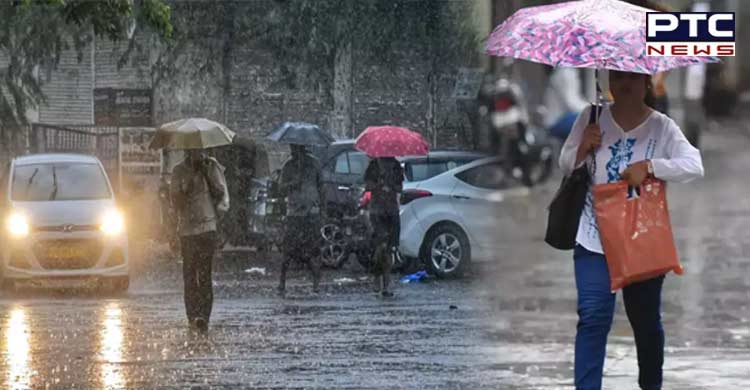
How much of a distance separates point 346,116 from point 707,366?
4.85 metres

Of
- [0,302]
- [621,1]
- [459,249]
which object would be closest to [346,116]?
[459,249]

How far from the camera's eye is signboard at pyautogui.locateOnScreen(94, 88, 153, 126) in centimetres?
1314

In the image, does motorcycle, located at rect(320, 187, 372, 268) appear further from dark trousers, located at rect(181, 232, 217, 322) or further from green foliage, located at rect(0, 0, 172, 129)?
green foliage, located at rect(0, 0, 172, 129)

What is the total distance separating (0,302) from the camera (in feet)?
45.4

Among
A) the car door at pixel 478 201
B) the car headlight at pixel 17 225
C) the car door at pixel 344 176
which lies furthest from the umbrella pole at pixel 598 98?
the car headlight at pixel 17 225

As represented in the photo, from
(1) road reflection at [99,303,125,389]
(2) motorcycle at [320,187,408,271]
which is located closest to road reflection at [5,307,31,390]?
(1) road reflection at [99,303,125,389]

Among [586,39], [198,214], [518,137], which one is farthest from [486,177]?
[586,39]

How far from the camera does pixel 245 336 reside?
11.5 metres

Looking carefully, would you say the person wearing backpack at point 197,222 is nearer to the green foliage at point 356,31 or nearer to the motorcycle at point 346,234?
the green foliage at point 356,31

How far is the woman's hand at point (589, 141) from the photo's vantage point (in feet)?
24.0

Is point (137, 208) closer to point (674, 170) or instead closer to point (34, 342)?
point (34, 342)

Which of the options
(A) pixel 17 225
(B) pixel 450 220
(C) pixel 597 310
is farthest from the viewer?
(A) pixel 17 225

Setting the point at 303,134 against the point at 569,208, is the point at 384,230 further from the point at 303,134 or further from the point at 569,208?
the point at 569,208

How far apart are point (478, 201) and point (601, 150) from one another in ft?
17.9
